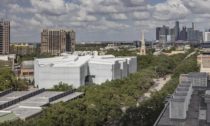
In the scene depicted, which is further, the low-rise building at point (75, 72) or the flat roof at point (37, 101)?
the low-rise building at point (75, 72)

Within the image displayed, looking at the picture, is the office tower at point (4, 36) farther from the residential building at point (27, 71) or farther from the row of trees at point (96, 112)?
the row of trees at point (96, 112)

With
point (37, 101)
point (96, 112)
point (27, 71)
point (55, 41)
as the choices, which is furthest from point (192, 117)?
point (55, 41)

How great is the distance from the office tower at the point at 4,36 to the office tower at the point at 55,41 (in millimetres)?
16585

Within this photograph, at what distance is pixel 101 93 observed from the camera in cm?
4284

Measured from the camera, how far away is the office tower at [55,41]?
145625 mm

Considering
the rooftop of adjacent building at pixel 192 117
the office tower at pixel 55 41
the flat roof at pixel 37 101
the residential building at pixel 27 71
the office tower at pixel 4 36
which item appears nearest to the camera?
the rooftop of adjacent building at pixel 192 117

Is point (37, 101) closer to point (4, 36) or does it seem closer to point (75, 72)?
point (75, 72)

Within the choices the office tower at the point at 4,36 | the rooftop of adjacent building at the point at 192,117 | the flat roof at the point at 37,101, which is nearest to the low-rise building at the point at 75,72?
the flat roof at the point at 37,101

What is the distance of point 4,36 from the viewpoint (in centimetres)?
12825

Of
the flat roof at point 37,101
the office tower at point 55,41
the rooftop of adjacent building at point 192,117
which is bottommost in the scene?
the flat roof at point 37,101

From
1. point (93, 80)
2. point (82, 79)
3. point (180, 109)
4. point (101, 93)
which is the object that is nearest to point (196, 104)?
point (180, 109)

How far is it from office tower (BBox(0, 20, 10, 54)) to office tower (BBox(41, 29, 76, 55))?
653 inches

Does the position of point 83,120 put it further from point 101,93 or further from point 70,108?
point 101,93

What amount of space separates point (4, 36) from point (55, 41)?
24172 mm
